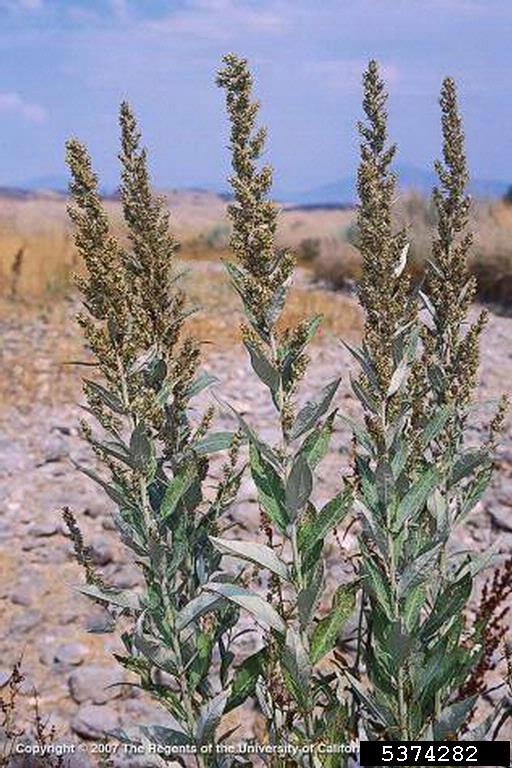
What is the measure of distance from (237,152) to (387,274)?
16.2 inches

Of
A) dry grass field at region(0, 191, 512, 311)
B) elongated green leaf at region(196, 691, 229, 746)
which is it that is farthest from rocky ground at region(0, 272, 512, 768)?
dry grass field at region(0, 191, 512, 311)

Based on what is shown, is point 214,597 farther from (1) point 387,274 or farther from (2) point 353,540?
(2) point 353,540

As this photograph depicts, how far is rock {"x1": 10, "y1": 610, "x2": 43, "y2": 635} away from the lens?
185 inches

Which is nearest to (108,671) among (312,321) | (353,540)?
(353,540)

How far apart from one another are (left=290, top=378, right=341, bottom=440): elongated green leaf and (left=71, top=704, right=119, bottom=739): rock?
6.71ft

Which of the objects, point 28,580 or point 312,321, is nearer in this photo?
point 312,321

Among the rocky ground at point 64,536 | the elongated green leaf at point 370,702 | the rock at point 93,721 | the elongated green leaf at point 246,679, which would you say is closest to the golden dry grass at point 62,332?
the rocky ground at point 64,536

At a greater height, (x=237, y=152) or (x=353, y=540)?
(x=237, y=152)

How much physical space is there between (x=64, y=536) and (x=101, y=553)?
0.76 m

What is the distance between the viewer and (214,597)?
2404mm

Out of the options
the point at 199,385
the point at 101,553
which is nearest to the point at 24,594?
the point at 101,553

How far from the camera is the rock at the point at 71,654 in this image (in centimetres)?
445

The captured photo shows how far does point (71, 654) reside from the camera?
14.7 ft

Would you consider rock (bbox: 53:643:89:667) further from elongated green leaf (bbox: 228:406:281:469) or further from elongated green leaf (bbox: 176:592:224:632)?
elongated green leaf (bbox: 228:406:281:469)
